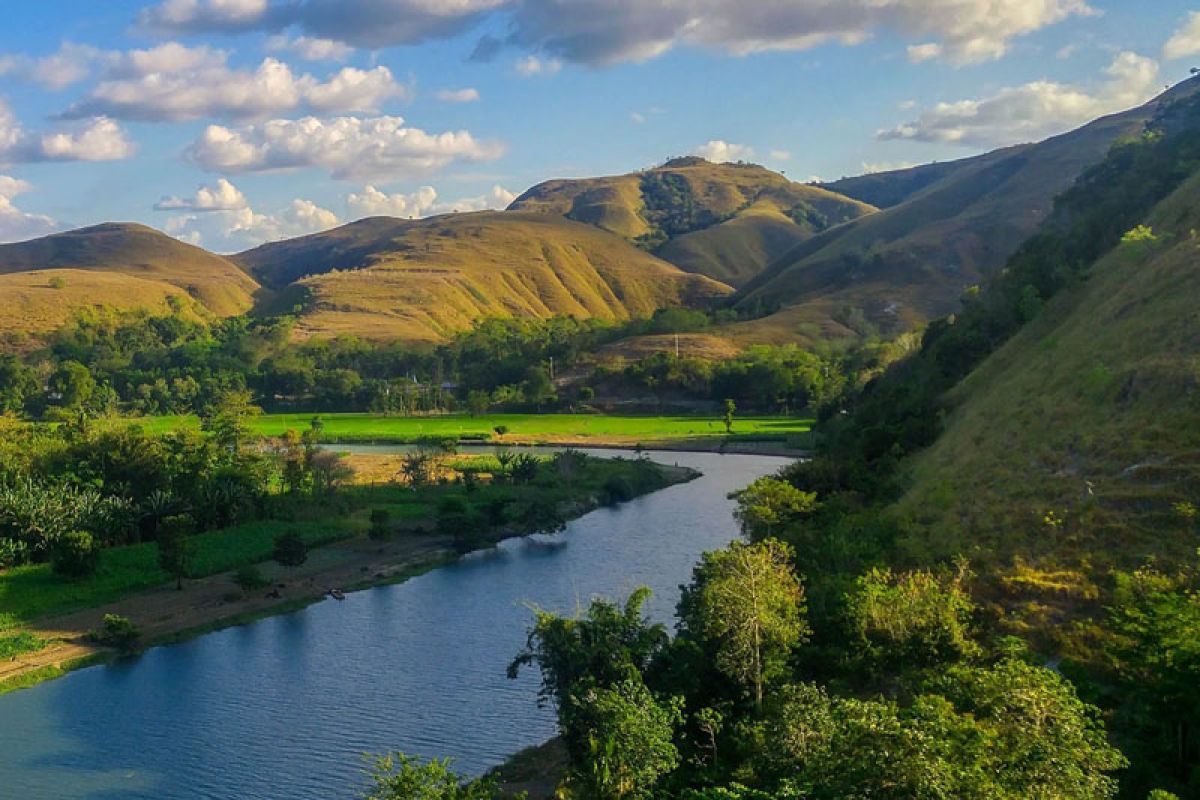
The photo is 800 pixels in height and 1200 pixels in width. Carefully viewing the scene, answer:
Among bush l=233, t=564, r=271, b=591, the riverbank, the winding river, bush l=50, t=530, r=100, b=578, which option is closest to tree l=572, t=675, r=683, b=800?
the winding river

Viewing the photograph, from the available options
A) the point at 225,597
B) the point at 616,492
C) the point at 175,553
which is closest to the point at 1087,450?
the point at 225,597

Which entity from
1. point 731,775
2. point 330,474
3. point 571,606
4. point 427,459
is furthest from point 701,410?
point 731,775

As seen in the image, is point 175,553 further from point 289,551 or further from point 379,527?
point 379,527

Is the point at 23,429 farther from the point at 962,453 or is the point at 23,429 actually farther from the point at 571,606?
the point at 962,453

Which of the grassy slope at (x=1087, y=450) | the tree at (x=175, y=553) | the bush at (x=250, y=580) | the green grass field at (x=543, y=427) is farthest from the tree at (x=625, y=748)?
the green grass field at (x=543, y=427)

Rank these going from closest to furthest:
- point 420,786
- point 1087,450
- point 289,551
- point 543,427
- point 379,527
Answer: point 420,786 → point 1087,450 → point 289,551 → point 379,527 → point 543,427
